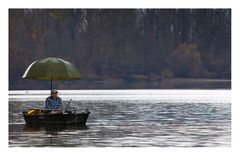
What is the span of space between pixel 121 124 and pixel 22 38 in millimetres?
110074

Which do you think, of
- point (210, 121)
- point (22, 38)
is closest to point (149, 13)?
point (22, 38)

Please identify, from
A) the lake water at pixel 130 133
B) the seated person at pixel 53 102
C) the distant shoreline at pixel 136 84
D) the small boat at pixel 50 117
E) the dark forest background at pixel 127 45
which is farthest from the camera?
the dark forest background at pixel 127 45

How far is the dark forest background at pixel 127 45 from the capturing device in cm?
14200

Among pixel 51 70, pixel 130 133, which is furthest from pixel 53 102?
pixel 130 133

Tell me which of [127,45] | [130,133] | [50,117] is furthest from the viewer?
[127,45]

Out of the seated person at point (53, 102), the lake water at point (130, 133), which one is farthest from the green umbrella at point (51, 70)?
the lake water at point (130, 133)

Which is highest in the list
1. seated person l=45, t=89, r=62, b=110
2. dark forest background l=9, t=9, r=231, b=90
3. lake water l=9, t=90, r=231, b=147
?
dark forest background l=9, t=9, r=231, b=90

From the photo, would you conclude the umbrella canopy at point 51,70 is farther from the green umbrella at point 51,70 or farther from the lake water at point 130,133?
the lake water at point 130,133

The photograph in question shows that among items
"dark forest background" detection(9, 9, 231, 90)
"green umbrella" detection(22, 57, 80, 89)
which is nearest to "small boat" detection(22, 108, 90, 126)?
"green umbrella" detection(22, 57, 80, 89)

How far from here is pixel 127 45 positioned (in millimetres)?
154375

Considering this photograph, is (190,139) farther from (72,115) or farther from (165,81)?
(165,81)

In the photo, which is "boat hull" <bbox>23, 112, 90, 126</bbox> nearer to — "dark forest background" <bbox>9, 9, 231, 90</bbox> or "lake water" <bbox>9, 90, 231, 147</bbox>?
"lake water" <bbox>9, 90, 231, 147</bbox>

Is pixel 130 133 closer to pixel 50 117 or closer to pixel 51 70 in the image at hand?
pixel 50 117

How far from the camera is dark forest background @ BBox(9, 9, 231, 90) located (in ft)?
466
